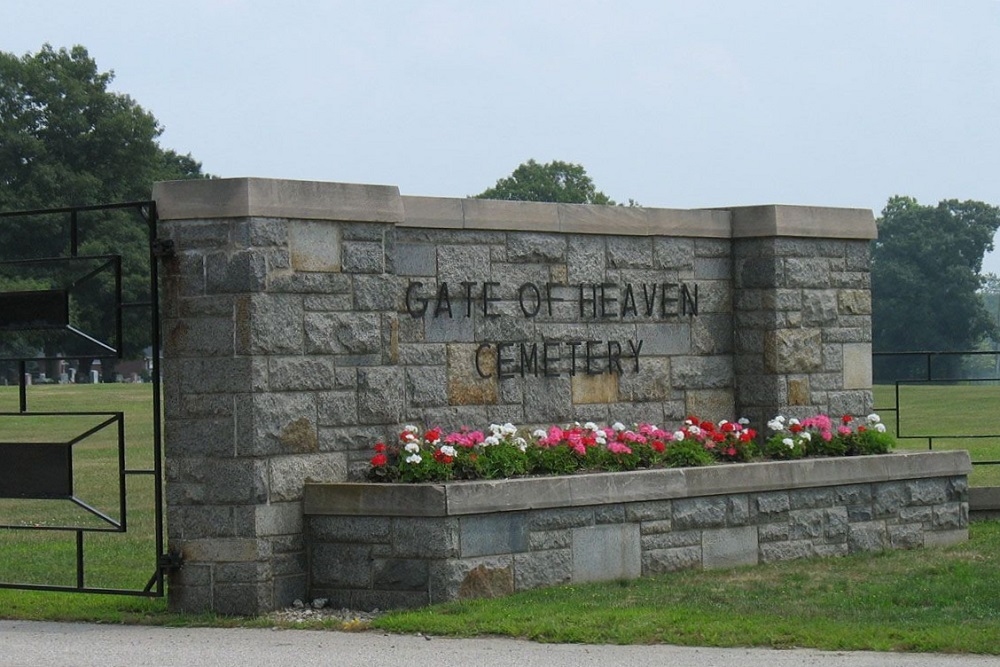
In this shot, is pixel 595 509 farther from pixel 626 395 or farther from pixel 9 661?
pixel 9 661

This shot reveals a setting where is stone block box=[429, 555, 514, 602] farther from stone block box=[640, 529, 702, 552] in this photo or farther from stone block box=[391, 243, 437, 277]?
stone block box=[391, 243, 437, 277]

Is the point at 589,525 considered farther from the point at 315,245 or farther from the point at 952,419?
the point at 952,419

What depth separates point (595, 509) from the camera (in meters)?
11.8

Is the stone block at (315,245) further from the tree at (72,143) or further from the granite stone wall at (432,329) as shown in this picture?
the tree at (72,143)

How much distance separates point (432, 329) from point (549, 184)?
238 ft

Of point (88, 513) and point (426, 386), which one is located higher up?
point (426, 386)

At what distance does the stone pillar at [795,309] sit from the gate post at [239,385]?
4635 mm

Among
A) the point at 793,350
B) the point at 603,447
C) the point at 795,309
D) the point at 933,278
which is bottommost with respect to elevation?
the point at 603,447

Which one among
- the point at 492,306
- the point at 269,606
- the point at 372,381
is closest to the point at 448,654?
the point at 269,606

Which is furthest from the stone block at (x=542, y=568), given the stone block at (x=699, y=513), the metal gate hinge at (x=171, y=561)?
the metal gate hinge at (x=171, y=561)

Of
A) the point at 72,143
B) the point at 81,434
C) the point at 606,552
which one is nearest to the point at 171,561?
the point at 606,552

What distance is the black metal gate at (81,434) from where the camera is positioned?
37.3ft

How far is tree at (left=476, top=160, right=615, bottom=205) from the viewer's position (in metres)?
84.3

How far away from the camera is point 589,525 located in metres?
11.8
